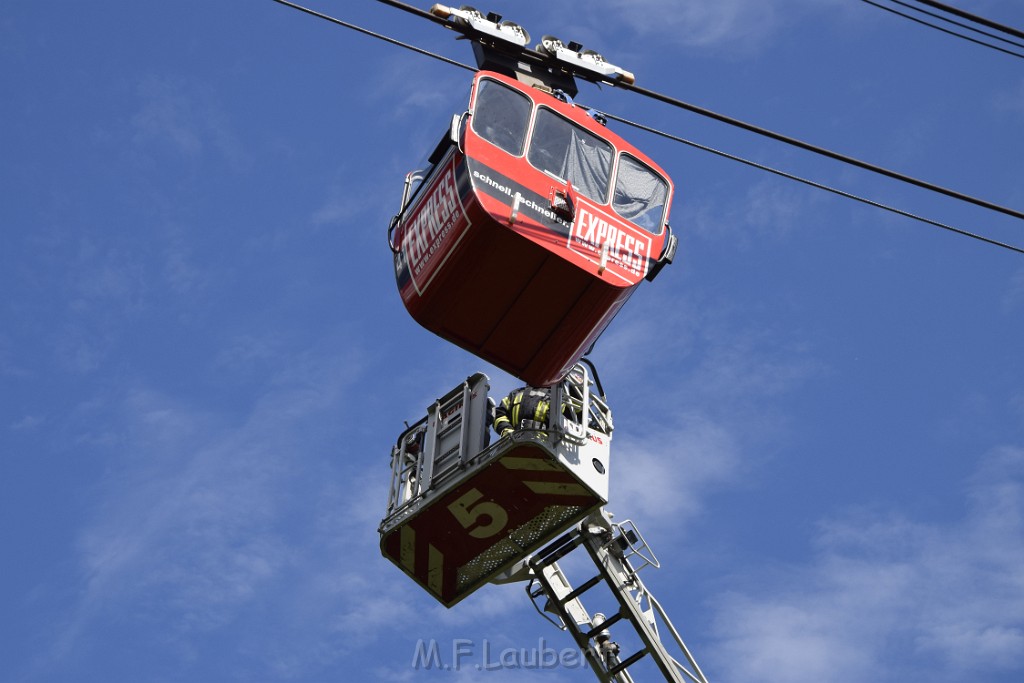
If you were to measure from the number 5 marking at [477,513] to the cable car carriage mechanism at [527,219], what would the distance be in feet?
9.13

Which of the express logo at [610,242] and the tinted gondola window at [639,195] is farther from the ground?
the tinted gondola window at [639,195]

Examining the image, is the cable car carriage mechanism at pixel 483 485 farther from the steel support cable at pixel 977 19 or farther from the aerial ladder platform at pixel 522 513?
the steel support cable at pixel 977 19

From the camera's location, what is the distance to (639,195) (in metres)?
22.5

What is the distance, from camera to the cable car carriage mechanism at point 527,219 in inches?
827

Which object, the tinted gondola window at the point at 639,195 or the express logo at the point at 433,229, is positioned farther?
the tinted gondola window at the point at 639,195

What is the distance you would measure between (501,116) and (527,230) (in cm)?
157

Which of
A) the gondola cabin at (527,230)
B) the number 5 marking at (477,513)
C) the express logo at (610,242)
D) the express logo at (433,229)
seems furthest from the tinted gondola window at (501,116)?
the number 5 marking at (477,513)

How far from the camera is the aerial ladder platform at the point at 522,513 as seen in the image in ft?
80.8

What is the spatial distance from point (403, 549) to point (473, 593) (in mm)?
1292

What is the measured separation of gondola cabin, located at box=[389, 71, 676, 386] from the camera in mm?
20984

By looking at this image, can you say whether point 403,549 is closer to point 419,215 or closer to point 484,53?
point 419,215

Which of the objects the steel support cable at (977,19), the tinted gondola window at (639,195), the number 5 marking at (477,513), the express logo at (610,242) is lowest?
the steel support cable at (977,19)

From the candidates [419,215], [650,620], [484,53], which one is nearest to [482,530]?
[650,620]

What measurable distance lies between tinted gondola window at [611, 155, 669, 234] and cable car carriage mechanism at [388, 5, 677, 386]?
21 mm
